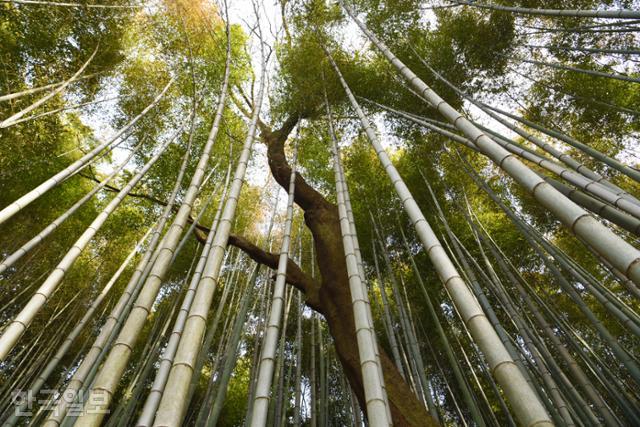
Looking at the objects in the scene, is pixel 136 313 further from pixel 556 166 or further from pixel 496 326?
pixel 496 326

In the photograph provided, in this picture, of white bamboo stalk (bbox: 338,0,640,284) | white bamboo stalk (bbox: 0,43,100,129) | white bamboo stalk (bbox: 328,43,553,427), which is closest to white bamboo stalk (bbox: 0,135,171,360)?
white bamboo stalk (bbox: 0,43,100,129)

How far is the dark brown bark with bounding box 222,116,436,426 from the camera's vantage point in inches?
80.2

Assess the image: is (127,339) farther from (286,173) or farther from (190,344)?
(286,173)

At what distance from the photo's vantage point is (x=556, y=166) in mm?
1805

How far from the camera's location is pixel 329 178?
5812 millimetres

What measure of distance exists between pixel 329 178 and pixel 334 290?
3.26 metres

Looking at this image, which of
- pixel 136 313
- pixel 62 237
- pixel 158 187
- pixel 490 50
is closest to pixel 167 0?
pixel 158 187

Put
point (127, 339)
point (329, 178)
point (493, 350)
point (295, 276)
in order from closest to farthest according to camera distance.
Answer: point (493, 350) < point (127, 339) < point (295, 276) < point (329, 178)

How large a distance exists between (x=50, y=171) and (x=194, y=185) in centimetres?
467

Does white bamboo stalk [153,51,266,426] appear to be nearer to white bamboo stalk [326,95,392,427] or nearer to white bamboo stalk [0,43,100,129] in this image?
white bamboo stalk [326,95,392,427]

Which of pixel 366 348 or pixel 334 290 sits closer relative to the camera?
pixel 366 348

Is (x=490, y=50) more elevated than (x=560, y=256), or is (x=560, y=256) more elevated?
(x=490, y=50)

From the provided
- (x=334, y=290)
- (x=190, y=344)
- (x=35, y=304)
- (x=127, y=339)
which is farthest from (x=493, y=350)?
(x=35, y=304)

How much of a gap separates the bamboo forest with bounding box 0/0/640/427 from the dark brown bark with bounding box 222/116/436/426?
0.7 inches
